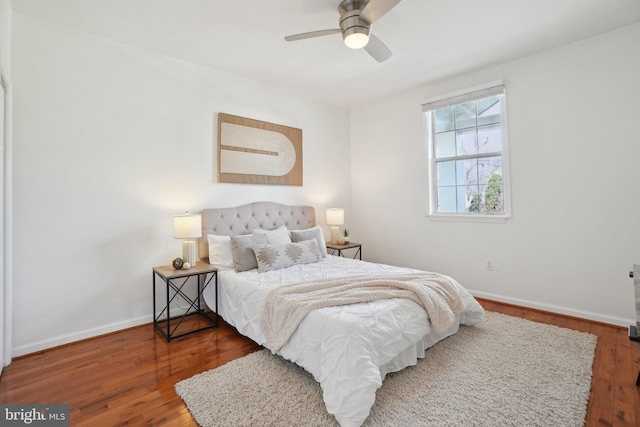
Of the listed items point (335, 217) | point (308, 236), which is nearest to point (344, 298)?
point (308, 236)

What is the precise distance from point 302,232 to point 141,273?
1690mm

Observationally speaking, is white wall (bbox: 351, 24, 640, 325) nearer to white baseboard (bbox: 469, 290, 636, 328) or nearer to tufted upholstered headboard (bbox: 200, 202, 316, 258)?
white baseboard (bbox: 469, 290, 636, 328)

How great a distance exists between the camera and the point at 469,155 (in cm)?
378

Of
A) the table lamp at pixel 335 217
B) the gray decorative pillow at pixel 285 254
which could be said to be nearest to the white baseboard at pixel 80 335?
the gray decorative pillow at pixel 285 254

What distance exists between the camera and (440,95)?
3889 millimetres

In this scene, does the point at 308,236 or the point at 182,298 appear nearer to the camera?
the point at 182,298

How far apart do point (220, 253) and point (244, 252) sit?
0.29m

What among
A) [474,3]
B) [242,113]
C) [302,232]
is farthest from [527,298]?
[242,113]

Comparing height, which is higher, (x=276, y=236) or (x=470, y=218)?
(x=470, y=218)

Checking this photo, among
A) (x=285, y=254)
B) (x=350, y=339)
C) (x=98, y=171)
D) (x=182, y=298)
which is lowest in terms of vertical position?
(x=182, y=298)

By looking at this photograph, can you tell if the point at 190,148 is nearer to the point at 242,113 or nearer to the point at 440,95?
the point at 242,113

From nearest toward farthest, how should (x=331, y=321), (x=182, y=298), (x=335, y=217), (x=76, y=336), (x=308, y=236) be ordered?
(x=331, y=321), (x=76, y=336), (x=182, y=298), (x=308, y=236), (x=335, y=217)

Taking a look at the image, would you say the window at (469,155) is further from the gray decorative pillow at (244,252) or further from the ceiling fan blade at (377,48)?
the gray decorative pillow at (244,252)

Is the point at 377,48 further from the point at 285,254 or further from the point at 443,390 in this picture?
the point at 443,390
